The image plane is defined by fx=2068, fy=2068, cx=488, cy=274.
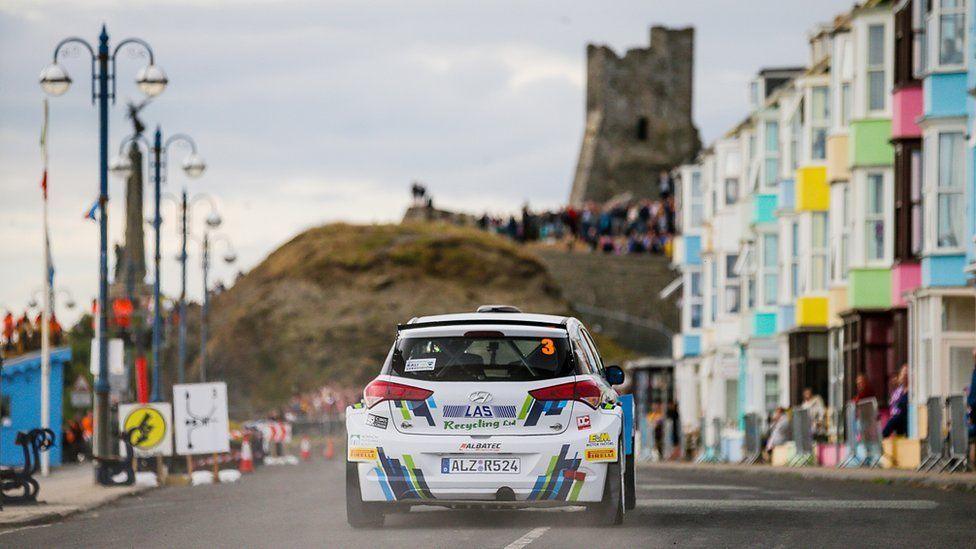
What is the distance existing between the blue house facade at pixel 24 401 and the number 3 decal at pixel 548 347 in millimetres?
31483

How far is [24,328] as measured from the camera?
50.8 meters

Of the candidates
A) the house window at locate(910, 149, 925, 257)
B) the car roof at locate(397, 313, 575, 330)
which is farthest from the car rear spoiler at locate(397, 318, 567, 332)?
the house window at locate(910, 149, 925, 257)

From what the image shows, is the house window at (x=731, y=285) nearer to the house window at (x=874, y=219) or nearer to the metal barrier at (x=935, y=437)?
the house window at (x=874, y=219)

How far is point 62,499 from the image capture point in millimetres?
25031

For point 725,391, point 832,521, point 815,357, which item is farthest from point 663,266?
point 832,521

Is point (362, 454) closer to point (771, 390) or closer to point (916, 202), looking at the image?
point (916, 202)

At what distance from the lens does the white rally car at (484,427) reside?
15.7 metres

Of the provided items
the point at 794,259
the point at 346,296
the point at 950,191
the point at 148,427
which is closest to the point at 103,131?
the point at 148,427

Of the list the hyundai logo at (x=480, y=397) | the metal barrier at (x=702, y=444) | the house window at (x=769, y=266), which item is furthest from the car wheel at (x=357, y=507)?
the house window at (x=769, y=266)

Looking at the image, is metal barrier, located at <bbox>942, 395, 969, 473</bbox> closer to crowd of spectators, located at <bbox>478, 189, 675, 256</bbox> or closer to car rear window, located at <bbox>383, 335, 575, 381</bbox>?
car rear window, located at <bbox>383, 335, 575, 381</bbox>

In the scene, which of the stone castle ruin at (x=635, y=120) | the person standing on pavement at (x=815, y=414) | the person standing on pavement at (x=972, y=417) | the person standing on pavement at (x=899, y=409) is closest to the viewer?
the person standing on pavement at (x=972, y=417)

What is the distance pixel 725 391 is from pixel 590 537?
48.8 metres

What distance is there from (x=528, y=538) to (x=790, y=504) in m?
6.33

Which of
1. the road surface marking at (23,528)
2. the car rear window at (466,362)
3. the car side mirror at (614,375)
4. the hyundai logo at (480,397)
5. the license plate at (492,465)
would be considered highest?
the car rear window at (466,362)
